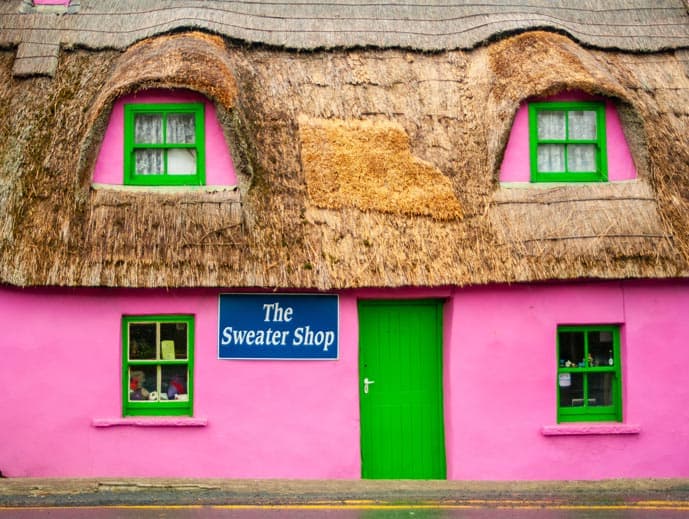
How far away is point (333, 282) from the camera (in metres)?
12.4

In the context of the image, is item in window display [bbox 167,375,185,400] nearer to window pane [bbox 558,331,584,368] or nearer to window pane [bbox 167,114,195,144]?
window pane [bbox 167,114,195,144]

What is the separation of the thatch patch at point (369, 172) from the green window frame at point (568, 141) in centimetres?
149

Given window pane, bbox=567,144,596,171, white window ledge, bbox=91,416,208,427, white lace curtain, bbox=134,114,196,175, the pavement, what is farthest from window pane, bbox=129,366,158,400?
window pane, bbox=567,144,596,171

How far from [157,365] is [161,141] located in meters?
2.95

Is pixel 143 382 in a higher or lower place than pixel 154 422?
higher

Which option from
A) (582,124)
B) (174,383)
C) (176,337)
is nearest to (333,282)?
(176,337)

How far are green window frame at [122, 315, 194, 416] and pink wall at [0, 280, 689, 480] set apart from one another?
154 millimetres

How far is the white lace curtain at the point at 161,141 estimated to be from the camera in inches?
526

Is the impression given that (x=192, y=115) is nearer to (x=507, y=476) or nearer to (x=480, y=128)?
(x=480, y=128)

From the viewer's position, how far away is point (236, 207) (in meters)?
12.9

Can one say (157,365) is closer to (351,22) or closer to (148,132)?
(148,132)

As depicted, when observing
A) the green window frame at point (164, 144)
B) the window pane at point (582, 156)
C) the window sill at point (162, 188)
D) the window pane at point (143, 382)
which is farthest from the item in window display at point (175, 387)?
the window pane at point (582, 156)

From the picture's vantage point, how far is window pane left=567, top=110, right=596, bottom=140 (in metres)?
13.8

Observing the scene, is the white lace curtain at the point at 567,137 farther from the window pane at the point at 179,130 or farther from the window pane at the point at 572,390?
the window pane at the point at 179,130
